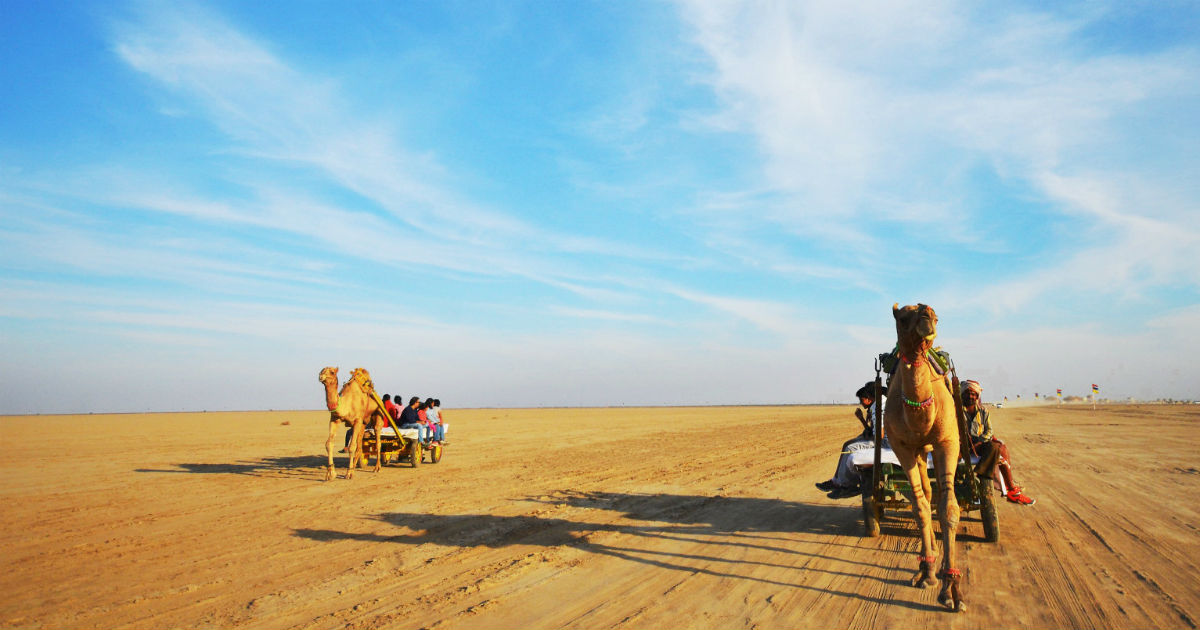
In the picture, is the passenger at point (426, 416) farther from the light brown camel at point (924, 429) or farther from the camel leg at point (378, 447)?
the light brown camel at point (924, 429)

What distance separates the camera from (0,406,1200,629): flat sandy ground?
562 centimetres

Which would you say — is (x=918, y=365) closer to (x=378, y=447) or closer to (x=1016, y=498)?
(x=1016, y=498)

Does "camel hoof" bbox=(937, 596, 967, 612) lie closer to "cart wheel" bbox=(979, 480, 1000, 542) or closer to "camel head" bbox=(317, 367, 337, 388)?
"cart wheel" bbox=(979, 480, 1000, 542)

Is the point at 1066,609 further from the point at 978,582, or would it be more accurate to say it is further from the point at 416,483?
the point at 416,483

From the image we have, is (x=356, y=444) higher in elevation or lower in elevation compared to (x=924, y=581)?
higher

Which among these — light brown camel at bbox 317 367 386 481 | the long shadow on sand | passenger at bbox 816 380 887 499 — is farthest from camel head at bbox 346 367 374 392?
passenger at bbox 816 380 887 499

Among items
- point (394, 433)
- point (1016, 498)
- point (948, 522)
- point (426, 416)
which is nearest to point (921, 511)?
point (948, 522)

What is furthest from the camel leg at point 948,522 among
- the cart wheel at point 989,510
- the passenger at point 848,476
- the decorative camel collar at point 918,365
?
the passenger at point 848,476

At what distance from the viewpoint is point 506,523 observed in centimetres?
959

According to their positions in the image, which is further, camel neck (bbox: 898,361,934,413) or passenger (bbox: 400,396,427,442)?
passenger (bbox: 400,396,427,442)

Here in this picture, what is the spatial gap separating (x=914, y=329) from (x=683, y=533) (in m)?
4.65

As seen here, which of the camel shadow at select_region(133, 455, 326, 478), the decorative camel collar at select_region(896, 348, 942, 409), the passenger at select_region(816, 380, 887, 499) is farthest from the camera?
the camel shadow at select_region(133, 455, 326, 478)

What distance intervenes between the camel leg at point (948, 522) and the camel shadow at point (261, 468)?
46.0ft

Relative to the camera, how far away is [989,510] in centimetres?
791
